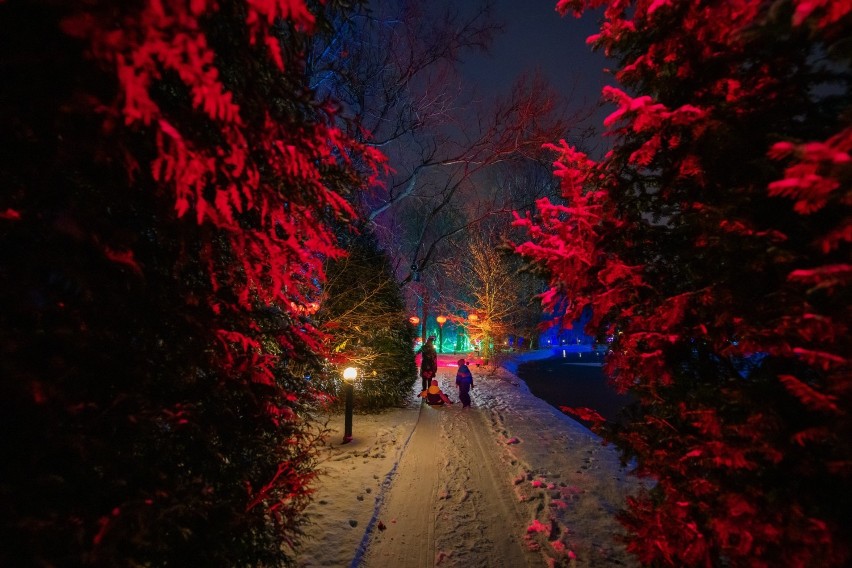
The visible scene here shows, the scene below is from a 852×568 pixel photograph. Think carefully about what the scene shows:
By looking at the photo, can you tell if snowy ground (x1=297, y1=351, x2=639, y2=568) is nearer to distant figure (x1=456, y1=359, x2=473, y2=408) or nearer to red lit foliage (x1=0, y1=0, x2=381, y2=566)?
distant figure (x1=456, y1=359, x2=473, y2=408)

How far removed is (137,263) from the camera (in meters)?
2.17

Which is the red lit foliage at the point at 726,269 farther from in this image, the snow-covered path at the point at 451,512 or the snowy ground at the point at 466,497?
the snow-covered path at the point at 451,512

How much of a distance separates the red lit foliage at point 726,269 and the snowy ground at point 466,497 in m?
1.87

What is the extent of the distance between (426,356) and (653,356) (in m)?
9.87

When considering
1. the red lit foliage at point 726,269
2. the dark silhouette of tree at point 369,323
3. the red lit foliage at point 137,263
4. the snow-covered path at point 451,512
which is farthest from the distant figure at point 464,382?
the red lit foliage at point 137,263

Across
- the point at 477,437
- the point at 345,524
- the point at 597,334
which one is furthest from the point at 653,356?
the point at 477,437

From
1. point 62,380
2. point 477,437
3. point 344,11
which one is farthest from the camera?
point 477,437

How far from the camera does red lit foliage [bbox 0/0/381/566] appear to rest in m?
1.69

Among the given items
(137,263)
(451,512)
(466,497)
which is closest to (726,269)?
(137,263)

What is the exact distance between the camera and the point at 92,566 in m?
1.76

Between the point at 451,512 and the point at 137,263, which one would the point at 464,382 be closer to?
the point at 451,512

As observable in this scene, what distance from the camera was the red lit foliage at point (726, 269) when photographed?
6.27 ft

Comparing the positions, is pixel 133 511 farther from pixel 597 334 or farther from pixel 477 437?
pixel 477 437

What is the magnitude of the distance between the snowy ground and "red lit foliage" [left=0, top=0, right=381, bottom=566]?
2023mm
